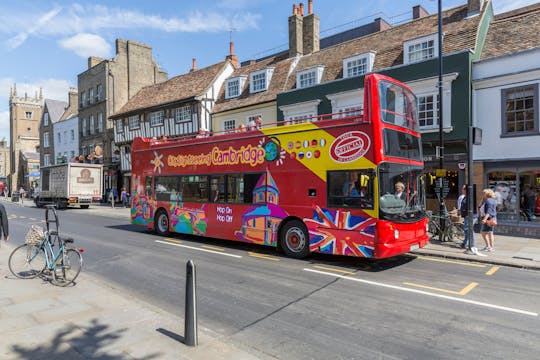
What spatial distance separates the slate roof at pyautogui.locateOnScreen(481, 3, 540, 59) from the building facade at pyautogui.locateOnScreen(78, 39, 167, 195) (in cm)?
3040

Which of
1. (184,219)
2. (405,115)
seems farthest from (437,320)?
(184,219)

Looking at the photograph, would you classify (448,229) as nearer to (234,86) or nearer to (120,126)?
(234,86)

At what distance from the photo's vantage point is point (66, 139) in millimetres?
44562

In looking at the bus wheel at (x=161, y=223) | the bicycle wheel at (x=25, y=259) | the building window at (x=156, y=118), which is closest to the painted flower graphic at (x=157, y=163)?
the bus wheel at (x=161, y=223)

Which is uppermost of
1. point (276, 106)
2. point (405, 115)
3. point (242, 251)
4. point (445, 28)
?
point (445, 28)

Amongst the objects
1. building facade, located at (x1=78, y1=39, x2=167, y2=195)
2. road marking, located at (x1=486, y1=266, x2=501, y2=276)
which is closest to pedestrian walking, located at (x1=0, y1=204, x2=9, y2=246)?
road marking, located at (x1=486, y1=266, x2=501, y2=276)

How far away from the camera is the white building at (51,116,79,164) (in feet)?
139

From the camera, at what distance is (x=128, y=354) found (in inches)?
154

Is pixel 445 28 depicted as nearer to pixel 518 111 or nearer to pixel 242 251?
pixel 518 111

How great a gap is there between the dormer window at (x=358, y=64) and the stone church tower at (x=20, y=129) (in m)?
61.9

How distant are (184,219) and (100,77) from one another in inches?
1216

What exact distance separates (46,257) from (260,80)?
1959 cm

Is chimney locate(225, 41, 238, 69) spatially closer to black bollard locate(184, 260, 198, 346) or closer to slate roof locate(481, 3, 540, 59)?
slate roof locate(481, 3, 540, 59)

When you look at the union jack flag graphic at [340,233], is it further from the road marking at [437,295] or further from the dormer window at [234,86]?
the dormer window at [234,86]
